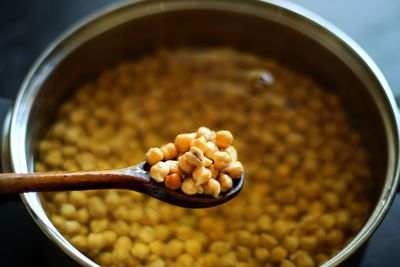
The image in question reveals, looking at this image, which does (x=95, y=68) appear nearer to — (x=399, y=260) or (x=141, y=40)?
(x=141, y=40)

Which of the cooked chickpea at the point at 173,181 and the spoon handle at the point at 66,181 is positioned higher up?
the spoon handle at the point at 66,181

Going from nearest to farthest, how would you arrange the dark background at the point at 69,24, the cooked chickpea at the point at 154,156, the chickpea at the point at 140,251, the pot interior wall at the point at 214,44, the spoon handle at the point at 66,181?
the spoon handle at the point at 66,181 → the cooked chickpea at the point at 154,156 → the chickpea at the point at 140,251 → the pot interior wall at the point at 214,44 → the dark background at the point at 69,24

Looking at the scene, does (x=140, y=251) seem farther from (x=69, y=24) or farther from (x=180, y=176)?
(x=69, y=24)

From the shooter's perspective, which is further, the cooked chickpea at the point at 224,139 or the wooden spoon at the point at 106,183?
the cooked chickpea at the point at 224,139

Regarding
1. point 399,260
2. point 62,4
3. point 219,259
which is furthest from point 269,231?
point 62,4

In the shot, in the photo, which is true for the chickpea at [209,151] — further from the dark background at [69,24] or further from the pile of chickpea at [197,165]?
the dark background at [69,24]

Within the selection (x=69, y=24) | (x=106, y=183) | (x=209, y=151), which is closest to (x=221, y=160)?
(x=209, y=151)

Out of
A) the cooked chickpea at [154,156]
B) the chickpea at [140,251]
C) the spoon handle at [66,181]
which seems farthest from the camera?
the chickpea at [140,251]

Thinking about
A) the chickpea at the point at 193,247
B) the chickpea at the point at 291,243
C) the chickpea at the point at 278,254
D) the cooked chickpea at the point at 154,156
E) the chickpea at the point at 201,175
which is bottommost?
the chickpea at the point at 278,254

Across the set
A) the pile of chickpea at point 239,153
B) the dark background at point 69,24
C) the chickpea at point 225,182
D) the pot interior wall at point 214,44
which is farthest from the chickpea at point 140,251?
the dark background at point 69,24
